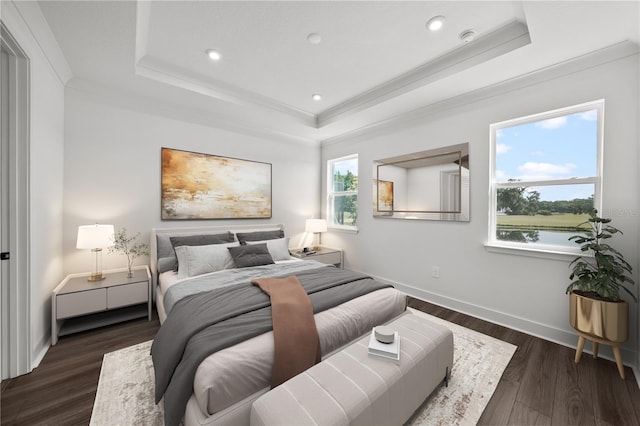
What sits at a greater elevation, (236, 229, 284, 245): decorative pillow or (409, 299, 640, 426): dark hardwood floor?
(236, 229, 284, 245): decorative pillow

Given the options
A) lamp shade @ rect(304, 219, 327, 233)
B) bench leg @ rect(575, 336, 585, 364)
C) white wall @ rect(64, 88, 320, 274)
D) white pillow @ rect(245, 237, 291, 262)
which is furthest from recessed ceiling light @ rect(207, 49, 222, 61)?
bench leg @ rect(575, 336, 585, 364)

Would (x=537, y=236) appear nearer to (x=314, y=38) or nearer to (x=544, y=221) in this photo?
(x=544, y=221)

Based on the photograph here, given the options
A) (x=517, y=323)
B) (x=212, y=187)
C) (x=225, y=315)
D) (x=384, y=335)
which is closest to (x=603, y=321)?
(x=517, y=323)

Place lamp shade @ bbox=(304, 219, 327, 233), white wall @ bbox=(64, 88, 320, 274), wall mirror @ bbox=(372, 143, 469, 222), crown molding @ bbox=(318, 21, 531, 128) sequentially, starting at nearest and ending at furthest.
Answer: crown molding @ bbox=(318, 21, 531, 128) < white wall @ bbox=(64, 88, 320, 274) < wall mirror @ bbox=(372, 143, 469, 222) < lamp shade @ bbox=(304, 219, 327, 233)

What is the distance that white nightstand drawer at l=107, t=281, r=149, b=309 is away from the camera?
249cm

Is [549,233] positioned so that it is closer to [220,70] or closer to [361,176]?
[361,176]

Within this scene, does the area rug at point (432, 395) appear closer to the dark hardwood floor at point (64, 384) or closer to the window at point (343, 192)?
the dark hardwood floor at point (64, 384)

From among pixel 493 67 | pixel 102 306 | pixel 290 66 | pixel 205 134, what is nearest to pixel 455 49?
pixel 493 67

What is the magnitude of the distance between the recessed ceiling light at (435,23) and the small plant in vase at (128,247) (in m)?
3.81

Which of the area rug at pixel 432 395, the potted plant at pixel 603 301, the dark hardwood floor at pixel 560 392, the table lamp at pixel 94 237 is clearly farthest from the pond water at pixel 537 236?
the table lamp at pixel 94 237

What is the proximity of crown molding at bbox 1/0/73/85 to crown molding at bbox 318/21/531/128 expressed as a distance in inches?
117

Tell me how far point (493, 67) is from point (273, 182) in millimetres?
3251

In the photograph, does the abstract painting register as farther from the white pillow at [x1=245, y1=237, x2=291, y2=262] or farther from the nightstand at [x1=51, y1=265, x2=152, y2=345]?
the nightstand at [x1=51, y1=265, x2=152, y2=345]

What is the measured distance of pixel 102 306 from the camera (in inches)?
96.3
